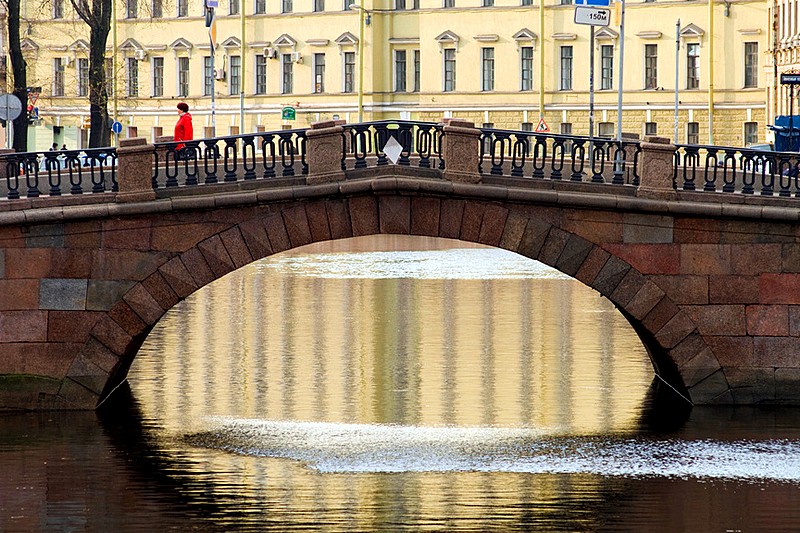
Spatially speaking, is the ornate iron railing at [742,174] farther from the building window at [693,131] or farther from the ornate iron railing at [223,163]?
the building window at [693,131]

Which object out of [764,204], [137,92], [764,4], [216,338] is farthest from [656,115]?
[764,204]

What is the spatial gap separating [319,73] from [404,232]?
2212 inches

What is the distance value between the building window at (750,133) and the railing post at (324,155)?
47.6 m

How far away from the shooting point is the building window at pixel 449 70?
260 ft

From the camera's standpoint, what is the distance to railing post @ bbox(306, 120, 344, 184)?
25703 millimetres

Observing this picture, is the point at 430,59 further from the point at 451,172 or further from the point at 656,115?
the point at 451,172

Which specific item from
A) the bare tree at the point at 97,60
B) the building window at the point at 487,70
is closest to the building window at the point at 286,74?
the building window at the point at 487,70

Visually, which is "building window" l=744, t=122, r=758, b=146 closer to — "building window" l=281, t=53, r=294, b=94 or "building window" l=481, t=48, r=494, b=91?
"building window" l=481, t=48, r=494, b=91

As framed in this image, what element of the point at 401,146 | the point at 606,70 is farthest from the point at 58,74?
the point at 401,146

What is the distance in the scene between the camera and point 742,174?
85.9 ft

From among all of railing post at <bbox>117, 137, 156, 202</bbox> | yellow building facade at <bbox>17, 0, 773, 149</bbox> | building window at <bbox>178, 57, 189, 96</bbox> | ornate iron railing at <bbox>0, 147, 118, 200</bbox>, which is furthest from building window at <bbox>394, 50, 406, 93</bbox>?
railing post at <bbox>117, 137, 156, 202</bbox>

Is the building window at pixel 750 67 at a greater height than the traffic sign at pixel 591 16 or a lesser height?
greater

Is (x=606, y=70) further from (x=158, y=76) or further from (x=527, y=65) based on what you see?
(x=158, y=76)

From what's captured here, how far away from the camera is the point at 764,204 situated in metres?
25.7
